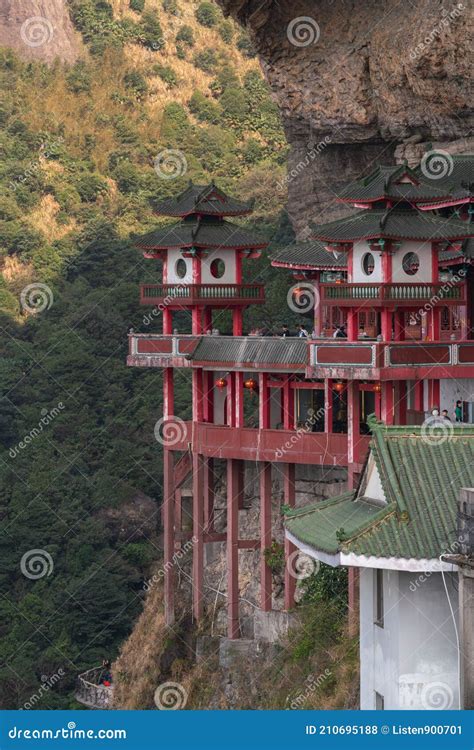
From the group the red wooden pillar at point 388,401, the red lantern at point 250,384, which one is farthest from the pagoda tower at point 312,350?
the red lantern at point 250,384

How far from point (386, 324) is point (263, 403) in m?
5.59

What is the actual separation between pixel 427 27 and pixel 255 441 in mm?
15410

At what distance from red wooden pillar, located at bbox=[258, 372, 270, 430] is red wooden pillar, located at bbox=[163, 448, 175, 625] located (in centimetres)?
428

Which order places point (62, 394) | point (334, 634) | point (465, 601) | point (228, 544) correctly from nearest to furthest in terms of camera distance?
point (465, 601)
point (334, 634)
point (228, 544)
point (62, 394)

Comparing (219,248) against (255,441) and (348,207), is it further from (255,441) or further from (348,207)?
(348,207)

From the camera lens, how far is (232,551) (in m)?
56.3

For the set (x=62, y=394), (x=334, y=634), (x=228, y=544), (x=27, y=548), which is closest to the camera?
(x=334, y=634)

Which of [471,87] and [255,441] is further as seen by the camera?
[471,87]

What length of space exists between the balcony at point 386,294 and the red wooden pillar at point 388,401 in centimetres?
198

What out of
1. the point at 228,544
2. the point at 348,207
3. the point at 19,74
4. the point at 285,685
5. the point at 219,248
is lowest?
the point at 285,685

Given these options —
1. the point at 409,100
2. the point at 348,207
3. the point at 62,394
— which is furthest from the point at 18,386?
the point at 409,100

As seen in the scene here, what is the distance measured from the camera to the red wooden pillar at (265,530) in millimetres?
55781

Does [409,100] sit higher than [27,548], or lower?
higher

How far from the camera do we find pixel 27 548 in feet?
255
